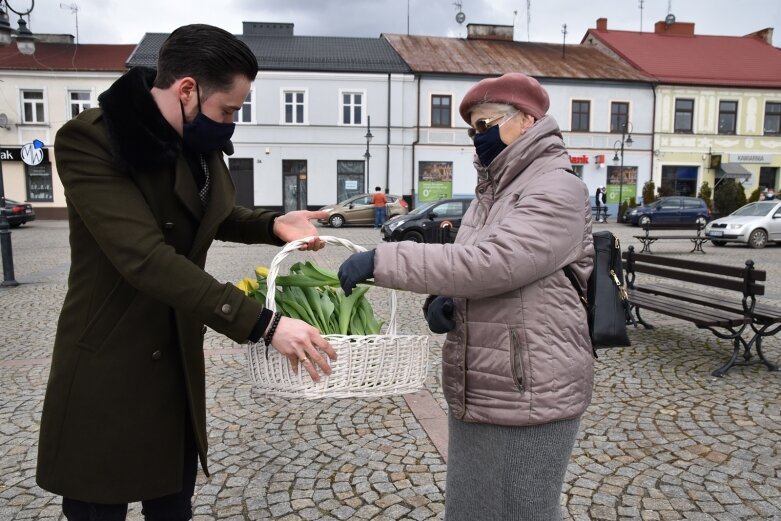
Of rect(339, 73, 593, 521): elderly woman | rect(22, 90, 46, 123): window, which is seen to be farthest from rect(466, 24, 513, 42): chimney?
rect(339, 73, 593, 521): elderly woman

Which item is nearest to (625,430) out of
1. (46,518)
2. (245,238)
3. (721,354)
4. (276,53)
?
(721,354)

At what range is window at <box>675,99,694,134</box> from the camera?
33.8 meters

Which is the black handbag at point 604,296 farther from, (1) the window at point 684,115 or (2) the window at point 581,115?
(1) the window at point 684,115

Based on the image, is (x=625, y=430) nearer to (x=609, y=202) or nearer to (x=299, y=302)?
(x=299, y=302)

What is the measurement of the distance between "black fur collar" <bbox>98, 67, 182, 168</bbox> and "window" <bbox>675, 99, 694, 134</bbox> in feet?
121

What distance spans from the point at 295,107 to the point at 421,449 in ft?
95.8

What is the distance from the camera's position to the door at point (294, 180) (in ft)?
103

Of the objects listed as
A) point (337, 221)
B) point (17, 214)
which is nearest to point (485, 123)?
point (337, 221)

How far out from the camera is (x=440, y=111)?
31.9 m

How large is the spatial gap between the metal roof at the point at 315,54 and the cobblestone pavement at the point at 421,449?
26.9 metres

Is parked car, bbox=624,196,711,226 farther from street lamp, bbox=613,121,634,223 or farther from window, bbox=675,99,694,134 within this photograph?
window, bbox=675,99,694,134

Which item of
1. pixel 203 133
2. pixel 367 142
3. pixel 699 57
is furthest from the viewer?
pixel 699 57

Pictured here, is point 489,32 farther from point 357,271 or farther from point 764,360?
point 357,271

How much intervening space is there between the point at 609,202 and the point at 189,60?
114 feet
